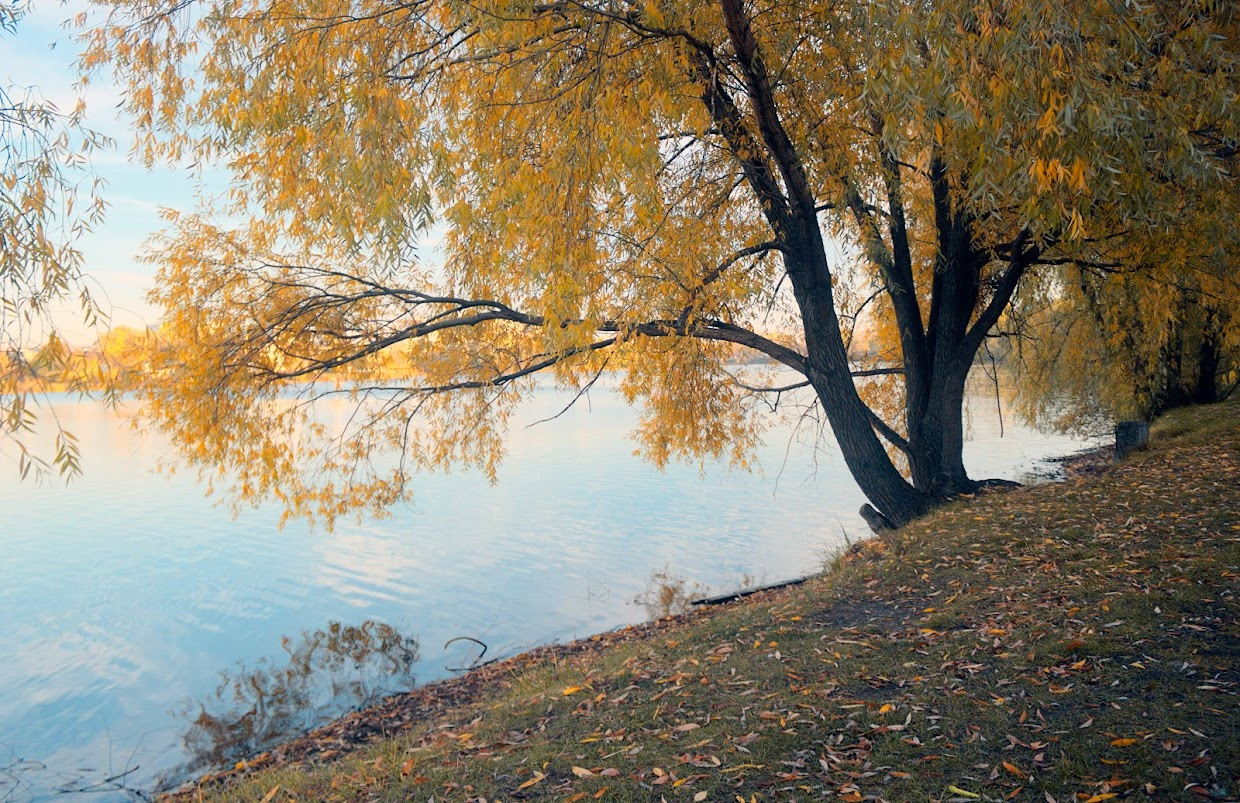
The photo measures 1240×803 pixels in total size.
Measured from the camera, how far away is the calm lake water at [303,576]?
8266 mm

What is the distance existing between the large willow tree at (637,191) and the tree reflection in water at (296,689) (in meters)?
1.82

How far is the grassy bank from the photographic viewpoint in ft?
11.4

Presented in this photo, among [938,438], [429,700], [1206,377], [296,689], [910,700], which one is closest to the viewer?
[910,700]

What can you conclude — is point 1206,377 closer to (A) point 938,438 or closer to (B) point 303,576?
(A) point 938,438

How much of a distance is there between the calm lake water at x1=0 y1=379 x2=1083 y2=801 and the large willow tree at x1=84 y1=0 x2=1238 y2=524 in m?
2.16

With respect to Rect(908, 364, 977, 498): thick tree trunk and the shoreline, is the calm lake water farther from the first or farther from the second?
Rect(908, 364, 977, 498): thick tree trunk

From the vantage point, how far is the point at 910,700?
4223 millimetres

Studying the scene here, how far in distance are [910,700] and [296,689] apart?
679 centimetres

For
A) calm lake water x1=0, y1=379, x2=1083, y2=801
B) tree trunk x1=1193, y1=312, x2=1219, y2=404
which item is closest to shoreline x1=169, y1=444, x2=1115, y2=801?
calm lake water x1=0, y1=379, x2=1083, y2=801

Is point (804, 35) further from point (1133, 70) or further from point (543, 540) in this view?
point (543, 540)

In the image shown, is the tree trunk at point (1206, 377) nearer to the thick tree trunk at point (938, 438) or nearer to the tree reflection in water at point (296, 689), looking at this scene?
the thick tree trunk at point (938, 438)

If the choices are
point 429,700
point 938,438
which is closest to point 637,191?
point 429,700

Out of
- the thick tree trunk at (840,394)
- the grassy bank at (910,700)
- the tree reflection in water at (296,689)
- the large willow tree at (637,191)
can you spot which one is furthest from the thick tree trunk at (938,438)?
the tree reflection in water at (296,689)

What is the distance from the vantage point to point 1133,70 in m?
5.85
